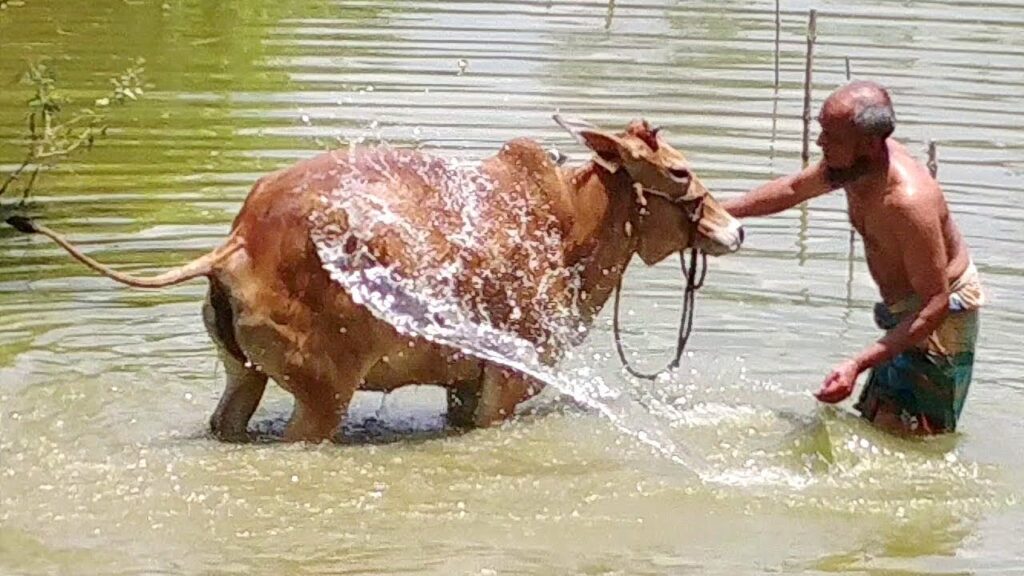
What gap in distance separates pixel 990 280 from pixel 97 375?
160 inches

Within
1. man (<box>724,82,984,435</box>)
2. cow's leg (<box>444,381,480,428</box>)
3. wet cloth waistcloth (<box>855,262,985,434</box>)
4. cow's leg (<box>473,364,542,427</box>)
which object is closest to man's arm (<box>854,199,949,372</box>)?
man (<box>724,82,984,435</box>)

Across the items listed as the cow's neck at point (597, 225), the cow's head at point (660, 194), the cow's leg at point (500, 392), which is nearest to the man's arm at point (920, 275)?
the cow's head at point (660, 194)

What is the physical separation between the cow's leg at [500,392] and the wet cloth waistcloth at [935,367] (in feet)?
4.06

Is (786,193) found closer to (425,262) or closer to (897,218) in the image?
(897,218)

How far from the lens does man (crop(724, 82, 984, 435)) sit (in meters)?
7.22

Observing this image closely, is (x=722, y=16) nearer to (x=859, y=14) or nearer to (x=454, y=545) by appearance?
(x=859, y=14)

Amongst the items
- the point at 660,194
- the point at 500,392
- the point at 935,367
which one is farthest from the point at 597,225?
the point at 935,367

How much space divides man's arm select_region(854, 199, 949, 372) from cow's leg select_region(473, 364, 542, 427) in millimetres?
1183

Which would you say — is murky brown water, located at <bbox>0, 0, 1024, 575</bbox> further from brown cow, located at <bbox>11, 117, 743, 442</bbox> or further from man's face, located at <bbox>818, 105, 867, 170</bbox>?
man's face, located at <bbox>818, 105, 867, 170</bbox>

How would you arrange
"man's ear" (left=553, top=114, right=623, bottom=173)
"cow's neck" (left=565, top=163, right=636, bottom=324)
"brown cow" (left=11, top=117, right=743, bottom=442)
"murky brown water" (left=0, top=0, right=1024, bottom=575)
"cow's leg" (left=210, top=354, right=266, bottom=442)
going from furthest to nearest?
"cow's neck" (left=565, top=163, right=636, bottom=324)
"man's ear" (left=553, top=114, right=623, bottom=173)
"cow's leg" (left=210, top=354, right=266, bottom=442)
"brown cow" (left=11, top=117, right=743, bottom=442)
"murky brown water" (left=0, top=0, right=1024, bottom=575)

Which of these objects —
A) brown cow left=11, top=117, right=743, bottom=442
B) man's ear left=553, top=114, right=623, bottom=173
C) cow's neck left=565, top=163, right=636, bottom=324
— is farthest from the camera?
cow's neck left=565, top=163, right=636, bottom=324

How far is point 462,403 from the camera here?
7844mm

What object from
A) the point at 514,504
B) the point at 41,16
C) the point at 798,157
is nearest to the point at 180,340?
the point at 514,504

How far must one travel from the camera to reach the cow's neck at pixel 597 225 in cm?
770
